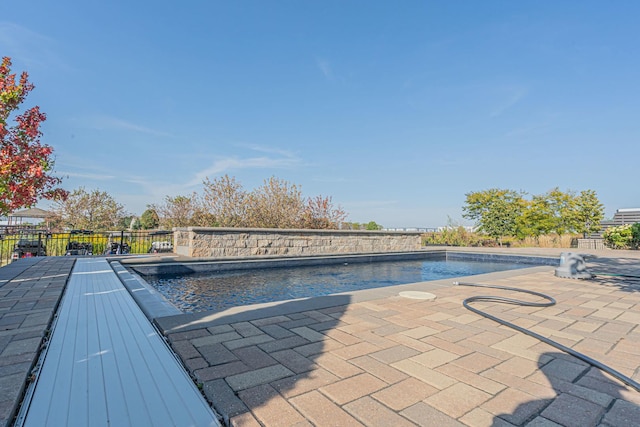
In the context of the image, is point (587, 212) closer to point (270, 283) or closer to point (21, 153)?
point (270, 283)

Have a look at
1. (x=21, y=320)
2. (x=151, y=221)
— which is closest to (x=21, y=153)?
(x=21, y=320)

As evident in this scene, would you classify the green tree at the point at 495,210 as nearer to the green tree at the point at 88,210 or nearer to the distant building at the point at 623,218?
the distant building at the point at 623,218

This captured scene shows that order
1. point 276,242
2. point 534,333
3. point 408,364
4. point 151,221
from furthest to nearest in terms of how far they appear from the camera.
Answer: point 151,221 < point 276,242 < point 534,333 < point 408,364

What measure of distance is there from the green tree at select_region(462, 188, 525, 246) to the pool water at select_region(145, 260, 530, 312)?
7.90 m

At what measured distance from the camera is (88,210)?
635 inches

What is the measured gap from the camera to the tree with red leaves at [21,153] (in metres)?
4.77

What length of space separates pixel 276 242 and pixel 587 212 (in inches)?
713

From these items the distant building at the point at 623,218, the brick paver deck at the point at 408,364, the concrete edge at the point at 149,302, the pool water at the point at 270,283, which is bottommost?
the pool water at the point at 270,283

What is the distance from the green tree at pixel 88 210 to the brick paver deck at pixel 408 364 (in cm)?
1718

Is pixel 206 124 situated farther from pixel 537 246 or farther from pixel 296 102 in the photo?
pixel 537 246

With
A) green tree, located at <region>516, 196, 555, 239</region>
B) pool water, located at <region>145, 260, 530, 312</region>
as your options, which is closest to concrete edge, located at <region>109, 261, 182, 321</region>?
pool water, located at <region>145, 260, 530, 312</region>

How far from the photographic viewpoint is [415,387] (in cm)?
162

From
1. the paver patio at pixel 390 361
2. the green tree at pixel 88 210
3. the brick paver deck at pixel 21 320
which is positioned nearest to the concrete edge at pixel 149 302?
the paver patio at pixel 390 361

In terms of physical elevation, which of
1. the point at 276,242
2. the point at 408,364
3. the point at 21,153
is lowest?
the point at 408,364
